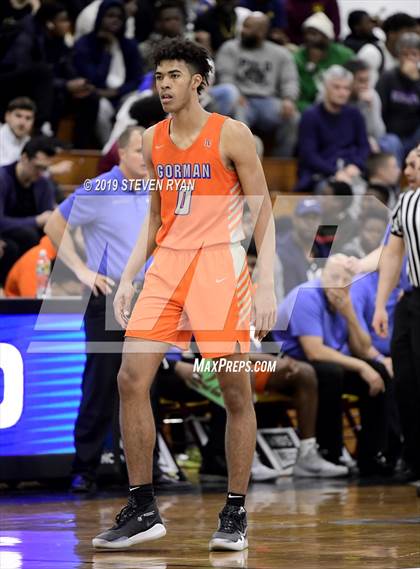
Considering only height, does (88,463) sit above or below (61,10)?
below

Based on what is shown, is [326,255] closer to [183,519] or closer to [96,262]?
[96,262]

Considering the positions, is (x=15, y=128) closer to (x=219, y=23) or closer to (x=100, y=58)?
(x=100, y=58)

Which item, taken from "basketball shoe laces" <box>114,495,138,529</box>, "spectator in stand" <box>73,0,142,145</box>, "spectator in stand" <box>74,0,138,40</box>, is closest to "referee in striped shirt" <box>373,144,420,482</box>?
"basketball shoe laces" <box>114,495,138,529</box>

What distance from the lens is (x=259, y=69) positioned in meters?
14.0

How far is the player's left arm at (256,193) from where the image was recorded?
567 centimetres

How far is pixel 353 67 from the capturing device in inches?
568

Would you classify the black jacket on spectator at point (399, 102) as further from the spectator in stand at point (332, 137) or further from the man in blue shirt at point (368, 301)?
the man in blue shirt at point (368, 301)

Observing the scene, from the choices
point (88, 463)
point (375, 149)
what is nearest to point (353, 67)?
point (375, 149)

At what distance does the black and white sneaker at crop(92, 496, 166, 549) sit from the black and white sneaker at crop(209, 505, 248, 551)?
0.26 m

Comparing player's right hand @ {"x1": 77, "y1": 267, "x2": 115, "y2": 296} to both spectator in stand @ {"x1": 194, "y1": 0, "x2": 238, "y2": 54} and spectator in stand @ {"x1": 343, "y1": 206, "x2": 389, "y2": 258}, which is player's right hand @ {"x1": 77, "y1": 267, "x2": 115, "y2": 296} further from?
spectator in stand @ {"x1": 194, "y1": 0, "x2": 238, "y2": 54}

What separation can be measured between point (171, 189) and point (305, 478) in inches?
159

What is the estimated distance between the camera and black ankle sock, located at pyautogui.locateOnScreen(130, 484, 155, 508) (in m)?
5.65

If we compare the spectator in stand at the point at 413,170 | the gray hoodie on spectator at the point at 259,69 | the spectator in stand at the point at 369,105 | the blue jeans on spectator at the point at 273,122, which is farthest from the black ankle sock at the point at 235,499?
the spectator in stand at the point at 369,105

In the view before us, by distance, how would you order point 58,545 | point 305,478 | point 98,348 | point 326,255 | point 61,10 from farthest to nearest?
point 61,10
point 326,255
point 305,478
point 98,348
point 58,545
